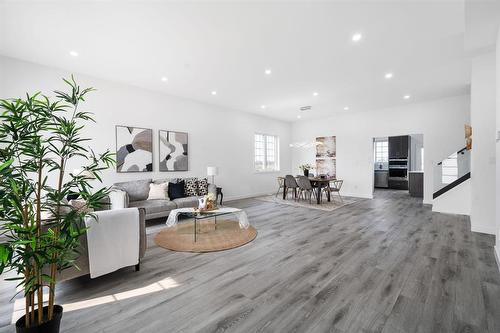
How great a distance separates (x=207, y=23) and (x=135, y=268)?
3.37 metres

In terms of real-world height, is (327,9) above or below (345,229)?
above

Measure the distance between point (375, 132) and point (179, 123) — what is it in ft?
→ 22.1

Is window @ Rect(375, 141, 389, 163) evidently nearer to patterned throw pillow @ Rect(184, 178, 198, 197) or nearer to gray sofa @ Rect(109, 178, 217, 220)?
patterned throw pillow @ Rect(184, 178, 198, 197)

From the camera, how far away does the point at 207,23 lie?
3.05 metres

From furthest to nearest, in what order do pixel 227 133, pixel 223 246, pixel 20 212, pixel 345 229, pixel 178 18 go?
pixel 227 133
pixel 345 229
pixel 223 246
pixel 178 18
pixel 20 212

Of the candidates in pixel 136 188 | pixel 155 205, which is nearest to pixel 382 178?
pixel 155 205

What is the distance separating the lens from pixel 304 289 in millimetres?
2221

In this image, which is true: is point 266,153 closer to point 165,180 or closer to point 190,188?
point 190,188

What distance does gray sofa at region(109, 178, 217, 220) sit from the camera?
433 cm

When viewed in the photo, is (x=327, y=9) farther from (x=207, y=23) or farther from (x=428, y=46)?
(x=428, y=46)

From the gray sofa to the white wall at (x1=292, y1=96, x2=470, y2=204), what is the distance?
240 inches

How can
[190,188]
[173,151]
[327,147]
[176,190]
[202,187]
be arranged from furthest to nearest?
1. [327,147]
2. [173,151]
3. [202,187]
4. [190,188]
5. [176,190]

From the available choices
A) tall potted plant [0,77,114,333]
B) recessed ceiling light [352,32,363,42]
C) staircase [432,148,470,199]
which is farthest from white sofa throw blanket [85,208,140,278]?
staircase [432,148,470,199]

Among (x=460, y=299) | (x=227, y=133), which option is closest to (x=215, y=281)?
(x=460, y=299)
